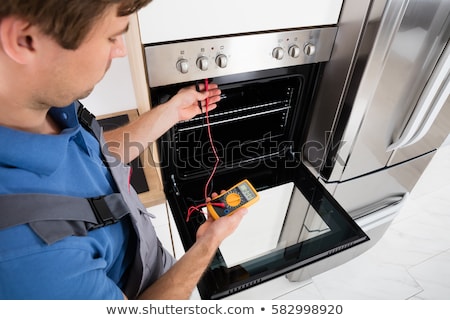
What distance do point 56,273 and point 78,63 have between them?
0.32 m

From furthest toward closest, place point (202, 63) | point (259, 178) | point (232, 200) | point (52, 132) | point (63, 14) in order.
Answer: point (259, 178), point (232, 200), point (202, 63), point (52, 132), point (63, 14)

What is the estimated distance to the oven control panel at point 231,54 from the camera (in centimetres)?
72

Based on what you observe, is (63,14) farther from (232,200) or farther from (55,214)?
(232,200)

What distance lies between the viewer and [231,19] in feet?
2.38

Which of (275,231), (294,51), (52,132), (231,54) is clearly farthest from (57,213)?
(275,231)

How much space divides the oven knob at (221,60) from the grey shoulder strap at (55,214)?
1.34 ft

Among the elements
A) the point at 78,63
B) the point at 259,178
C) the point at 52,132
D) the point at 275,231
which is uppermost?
the point at 78,63

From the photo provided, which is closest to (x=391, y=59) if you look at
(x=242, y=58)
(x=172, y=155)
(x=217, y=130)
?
(x=242, y=58)

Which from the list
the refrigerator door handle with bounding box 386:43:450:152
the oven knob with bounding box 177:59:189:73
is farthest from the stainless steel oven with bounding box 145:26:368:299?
the refrigerator door handle with bounding box 386:43:450:152

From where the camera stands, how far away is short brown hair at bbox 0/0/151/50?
1.25ft

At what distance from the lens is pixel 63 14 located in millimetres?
397

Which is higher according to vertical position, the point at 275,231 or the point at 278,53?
the point at 278,53

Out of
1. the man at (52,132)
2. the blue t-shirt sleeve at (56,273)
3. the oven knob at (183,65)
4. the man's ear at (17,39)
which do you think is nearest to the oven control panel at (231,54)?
the oven knob at (183,65)
